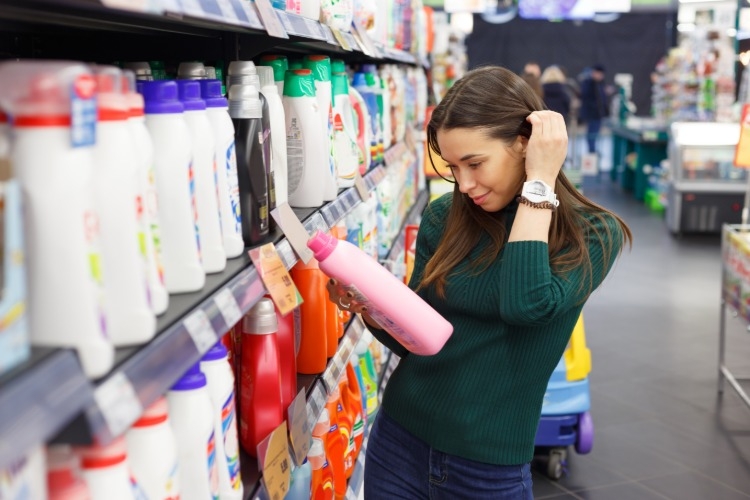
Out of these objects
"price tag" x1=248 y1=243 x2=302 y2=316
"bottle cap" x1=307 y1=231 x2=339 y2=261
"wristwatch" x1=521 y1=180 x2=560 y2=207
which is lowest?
"price tag" x1=248 y1=243 x2=302 y2=316

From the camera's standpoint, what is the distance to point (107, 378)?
0.92 metres

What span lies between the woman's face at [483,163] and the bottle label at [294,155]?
0.41 meters

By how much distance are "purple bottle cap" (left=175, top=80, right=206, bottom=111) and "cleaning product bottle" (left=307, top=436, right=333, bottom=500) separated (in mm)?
1084

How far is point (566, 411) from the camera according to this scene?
3543mm

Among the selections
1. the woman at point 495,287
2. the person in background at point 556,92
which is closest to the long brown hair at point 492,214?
the woman at point 495,287

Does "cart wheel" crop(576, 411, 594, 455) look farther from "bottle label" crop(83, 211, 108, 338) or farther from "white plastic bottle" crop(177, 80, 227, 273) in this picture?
"bottle label" crop(83, 211, 108, 338)

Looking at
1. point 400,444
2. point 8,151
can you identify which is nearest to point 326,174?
point 400,444

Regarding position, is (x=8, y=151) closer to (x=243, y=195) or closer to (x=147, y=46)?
(x=243, y=195)

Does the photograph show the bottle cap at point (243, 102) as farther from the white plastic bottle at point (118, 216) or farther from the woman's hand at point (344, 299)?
the white plastic bottle at point (118, 216)

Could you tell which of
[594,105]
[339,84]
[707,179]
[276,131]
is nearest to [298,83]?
[276,131]

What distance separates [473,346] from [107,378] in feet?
3.17

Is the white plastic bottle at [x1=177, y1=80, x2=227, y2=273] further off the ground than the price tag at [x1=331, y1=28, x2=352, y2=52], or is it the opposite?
the price tag at [x1=331, y1=28, x2=352, y2=52]

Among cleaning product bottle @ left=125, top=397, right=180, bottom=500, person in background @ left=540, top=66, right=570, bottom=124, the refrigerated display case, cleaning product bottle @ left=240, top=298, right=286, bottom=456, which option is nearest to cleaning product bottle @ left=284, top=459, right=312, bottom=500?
cleaning product bottle @ left=240, top=298, right=286, bottom=456

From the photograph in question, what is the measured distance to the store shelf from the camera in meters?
0.73
